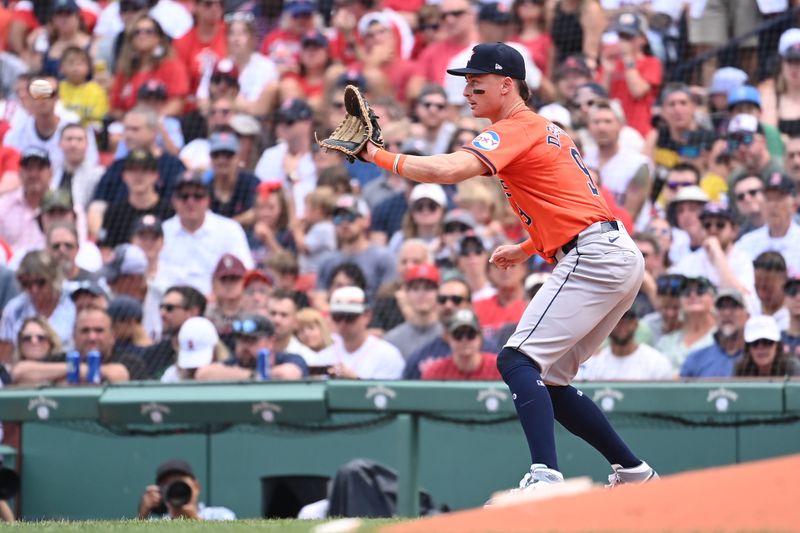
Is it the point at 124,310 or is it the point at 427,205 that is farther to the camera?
the point at 427,205

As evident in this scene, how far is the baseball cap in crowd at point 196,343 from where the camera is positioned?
8.62 m

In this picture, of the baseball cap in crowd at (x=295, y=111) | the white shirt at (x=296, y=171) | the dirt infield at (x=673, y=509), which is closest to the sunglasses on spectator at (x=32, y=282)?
the white shirt at (x=296, y=171)

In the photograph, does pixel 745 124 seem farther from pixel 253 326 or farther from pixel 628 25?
pixel 253 326

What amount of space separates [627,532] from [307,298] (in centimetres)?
531

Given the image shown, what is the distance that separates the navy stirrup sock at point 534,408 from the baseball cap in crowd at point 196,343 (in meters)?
3.68

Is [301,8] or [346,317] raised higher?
[301,8]

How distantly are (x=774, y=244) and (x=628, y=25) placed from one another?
284 cm

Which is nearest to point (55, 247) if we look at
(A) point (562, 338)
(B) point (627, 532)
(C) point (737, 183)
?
(C) point (737, 183)

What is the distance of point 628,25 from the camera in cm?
1095

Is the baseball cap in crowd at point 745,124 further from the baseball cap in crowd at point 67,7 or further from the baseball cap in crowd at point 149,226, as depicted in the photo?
the baseball cap in crowd at point 67,7

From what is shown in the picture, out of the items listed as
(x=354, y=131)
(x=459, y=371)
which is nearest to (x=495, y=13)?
(x=459, y=371)

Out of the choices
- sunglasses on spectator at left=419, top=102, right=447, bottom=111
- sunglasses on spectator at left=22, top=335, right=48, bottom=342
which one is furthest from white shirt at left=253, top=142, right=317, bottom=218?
sunglasses on spectator at left=22, top=335, right=48, bottom=342

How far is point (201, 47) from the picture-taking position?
12383 millimetres

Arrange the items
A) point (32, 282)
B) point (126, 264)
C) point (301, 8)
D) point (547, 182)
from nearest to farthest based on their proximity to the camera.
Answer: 1. point (547, 182)
2. point (32, 282)
3. point (126, 264)
4. point (301, 8)
